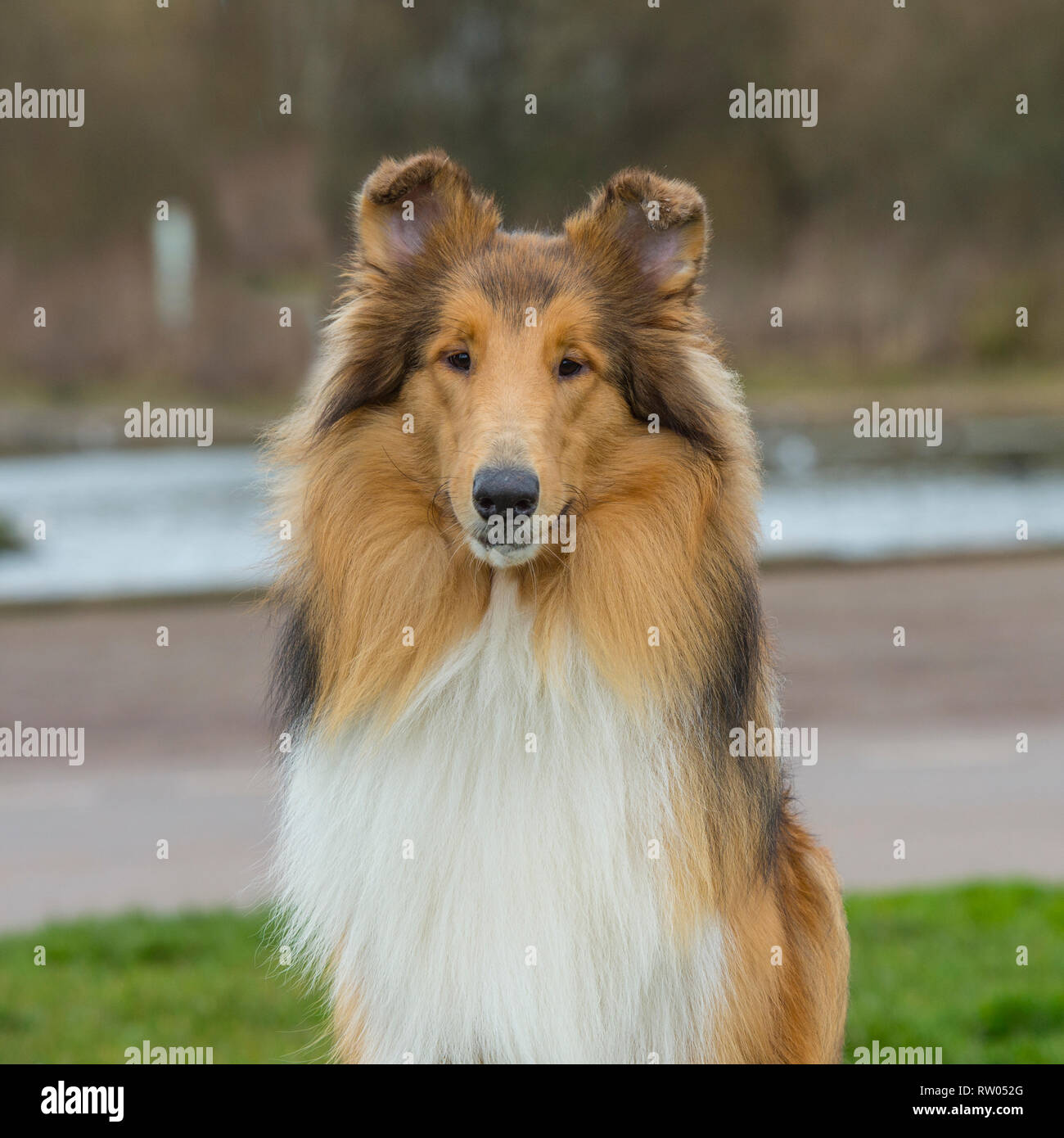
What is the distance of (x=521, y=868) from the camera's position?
3605 millimetres

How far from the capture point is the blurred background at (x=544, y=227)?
655 centimetres

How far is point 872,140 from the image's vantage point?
29594mm

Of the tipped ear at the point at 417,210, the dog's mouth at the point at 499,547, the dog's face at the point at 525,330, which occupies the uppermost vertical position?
the tipped ear at the point at 417,210

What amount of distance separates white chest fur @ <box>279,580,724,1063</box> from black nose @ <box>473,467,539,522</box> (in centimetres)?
31

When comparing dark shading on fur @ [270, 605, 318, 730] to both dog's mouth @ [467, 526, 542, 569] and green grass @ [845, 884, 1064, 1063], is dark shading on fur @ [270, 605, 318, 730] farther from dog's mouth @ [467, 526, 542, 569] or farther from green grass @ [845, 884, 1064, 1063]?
green grass @ [845, 884, 1064, 1063]

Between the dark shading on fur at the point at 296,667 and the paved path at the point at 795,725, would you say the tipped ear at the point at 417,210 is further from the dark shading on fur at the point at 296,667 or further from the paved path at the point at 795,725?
the paved path at the point at 795,725

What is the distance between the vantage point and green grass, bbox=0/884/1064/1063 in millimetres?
5422

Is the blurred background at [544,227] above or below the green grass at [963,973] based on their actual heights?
above

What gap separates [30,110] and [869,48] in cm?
1654

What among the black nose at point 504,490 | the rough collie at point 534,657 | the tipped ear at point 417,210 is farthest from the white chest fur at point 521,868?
the tipped ear at point 417,210

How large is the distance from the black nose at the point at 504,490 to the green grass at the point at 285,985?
219 centimetres

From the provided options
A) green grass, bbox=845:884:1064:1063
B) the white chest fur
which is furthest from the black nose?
green grass, bbox=845:884:1064:1063

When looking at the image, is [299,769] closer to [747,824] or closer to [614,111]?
[747,824]

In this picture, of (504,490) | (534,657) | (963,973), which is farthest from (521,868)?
(963,973)
